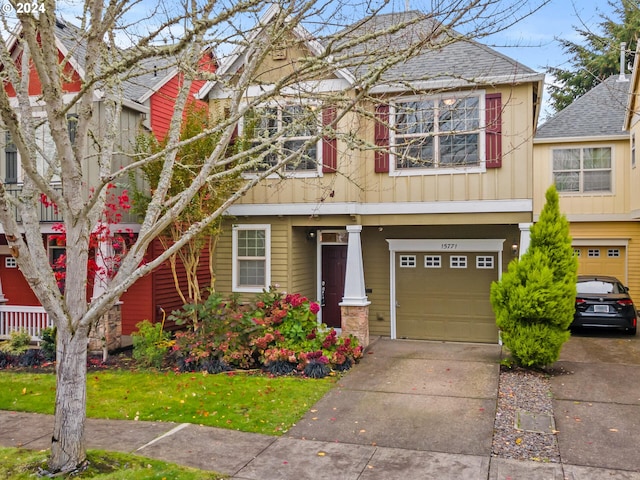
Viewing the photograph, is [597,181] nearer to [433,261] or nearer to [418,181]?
[433,261]

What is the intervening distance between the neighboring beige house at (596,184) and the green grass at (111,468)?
1442 centimetres

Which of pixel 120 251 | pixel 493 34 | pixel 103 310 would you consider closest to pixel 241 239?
pixel 120 251

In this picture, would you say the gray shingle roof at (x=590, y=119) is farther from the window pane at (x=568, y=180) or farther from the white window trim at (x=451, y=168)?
the white window trim at (x=451, y=168)

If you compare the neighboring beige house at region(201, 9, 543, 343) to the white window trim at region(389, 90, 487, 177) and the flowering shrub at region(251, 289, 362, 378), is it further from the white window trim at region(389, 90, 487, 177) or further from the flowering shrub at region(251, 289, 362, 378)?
the flowering shrub at region(251, 289, 362, 378)

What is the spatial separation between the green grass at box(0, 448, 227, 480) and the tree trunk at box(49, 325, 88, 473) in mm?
187

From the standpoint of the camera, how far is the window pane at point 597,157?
1677cm

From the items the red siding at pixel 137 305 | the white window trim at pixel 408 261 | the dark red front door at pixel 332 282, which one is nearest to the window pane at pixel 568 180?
the white window trim at pixel 408 261

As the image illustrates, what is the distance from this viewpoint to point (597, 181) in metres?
Answer: 16.9

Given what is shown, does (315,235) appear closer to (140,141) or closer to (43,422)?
(140,141)

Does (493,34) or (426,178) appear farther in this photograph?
(426,178)

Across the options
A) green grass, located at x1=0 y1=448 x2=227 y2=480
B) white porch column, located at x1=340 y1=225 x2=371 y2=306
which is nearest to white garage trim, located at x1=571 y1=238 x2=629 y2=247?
white porch column, located at x1=340 y1=225 x2=371 y2=306

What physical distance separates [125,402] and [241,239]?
186 inches

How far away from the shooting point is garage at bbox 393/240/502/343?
39.2ft

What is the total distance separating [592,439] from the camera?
6.38 meters
